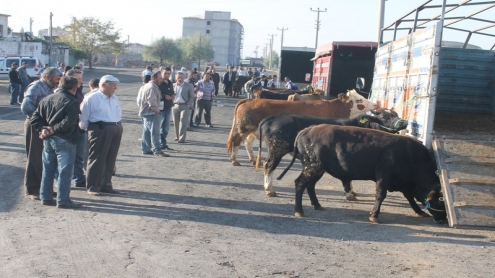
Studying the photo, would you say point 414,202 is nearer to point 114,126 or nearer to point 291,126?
point 291,126

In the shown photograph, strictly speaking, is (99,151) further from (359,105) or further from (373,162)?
(359,105)

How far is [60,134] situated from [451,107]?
7880 millimetres

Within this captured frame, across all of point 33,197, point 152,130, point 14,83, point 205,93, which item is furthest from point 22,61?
point 33,197

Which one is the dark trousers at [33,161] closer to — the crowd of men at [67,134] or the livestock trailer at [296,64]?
the crowd of men at [67,134]

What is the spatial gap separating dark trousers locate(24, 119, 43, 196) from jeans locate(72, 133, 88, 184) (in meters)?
0.95

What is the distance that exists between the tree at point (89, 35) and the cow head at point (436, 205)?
227ft

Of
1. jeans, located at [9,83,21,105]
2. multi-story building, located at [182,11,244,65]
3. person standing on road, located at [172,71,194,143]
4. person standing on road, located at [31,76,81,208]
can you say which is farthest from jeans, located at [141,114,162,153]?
multi-story building, located at [182,11,244,65]

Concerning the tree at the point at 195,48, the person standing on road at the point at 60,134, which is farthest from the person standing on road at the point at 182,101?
the tree at the point at 195,48

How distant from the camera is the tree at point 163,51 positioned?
92750 millimetres

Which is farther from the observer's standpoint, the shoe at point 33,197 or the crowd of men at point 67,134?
the shoe at point 33,197

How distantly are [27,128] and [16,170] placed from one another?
2076mm

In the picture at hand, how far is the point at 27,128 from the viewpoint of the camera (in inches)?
333

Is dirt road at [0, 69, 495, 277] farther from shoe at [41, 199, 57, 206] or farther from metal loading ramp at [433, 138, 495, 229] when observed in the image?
metal loading ramp at [433, 138, 495, 229]

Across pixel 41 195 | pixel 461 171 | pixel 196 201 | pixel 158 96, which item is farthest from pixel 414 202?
pixel 158 96
